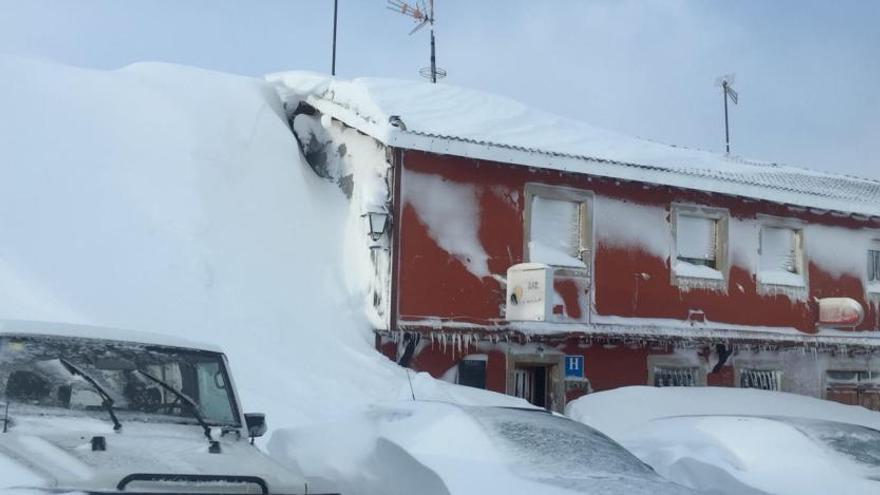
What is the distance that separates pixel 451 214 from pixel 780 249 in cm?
674

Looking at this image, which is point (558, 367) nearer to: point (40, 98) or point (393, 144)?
point (393, 144)

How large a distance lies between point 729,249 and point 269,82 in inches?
353

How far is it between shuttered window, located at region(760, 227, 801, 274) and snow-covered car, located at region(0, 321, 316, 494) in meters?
12.8

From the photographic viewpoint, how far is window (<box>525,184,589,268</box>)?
14.6m

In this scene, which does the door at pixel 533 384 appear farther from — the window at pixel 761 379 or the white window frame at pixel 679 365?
the window at pixel 761 379

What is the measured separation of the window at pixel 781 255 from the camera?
667 inches

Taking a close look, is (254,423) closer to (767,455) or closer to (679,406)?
(767,455)

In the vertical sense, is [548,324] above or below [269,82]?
below

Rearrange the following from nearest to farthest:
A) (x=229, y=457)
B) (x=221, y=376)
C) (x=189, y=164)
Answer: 1. (x=229, y=457)
2. (x=221, y=376)
3. (x=189, y=164)

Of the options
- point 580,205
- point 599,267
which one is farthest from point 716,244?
point 580,205

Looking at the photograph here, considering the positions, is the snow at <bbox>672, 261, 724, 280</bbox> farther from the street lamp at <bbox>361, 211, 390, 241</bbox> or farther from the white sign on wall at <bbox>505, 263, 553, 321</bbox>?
the street lamp at <bbox>361, 211, 390, 241</bbox>

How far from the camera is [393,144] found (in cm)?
1320

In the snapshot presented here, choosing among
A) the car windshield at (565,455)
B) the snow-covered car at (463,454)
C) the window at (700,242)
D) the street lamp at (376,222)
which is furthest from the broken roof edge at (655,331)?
the car windshield at (565,455)

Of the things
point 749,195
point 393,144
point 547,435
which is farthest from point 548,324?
point 547,435
